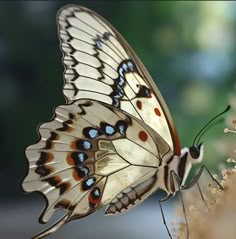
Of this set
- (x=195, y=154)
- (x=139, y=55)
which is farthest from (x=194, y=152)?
(x=139, y=55)

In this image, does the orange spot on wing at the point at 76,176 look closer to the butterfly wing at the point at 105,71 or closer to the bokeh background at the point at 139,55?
the butterfly wing at the point at 105,71

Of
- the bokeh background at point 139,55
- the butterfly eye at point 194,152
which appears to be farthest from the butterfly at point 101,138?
the bokeh background at point 139,55

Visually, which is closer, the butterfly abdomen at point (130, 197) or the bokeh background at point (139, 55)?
the butterfly abdomen at point (130, 197)

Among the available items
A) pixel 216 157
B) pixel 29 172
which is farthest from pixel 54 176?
pixel 216 157

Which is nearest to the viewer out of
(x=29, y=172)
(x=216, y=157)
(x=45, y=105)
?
(x=29, y=172)

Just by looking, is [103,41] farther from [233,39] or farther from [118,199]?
[233,39]

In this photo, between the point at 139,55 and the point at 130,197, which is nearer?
the point at 130,197

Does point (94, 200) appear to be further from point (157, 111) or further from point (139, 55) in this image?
point (139, 55)
